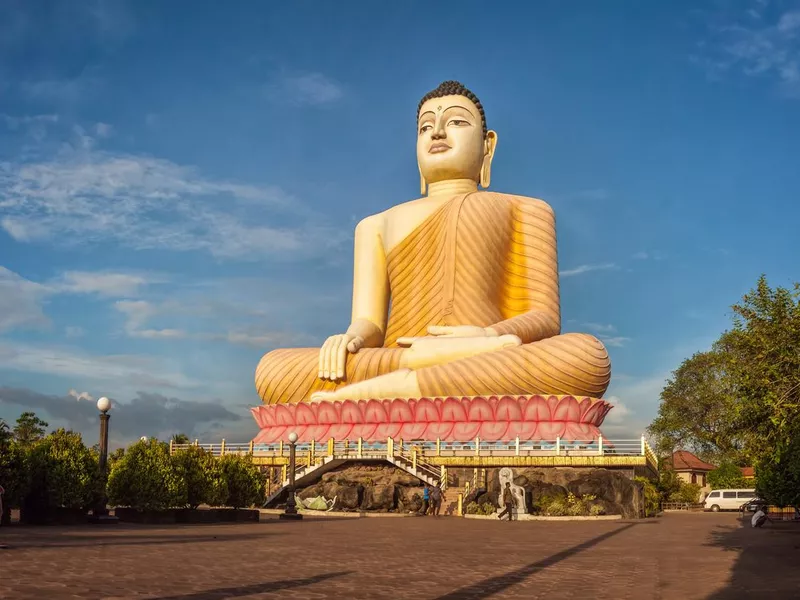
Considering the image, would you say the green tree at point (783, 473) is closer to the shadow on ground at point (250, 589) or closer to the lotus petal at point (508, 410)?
the shadow on ground at point (250, 589)

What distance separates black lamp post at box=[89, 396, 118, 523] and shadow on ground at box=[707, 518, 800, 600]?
9858 mm

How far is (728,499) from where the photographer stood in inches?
1329

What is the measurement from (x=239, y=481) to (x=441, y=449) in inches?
352

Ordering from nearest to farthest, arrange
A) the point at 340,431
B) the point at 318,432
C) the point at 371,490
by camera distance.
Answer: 1. the point at 371,490
2. the point at 340,431
3. the point at 318,432

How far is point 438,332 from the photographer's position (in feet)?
93.0

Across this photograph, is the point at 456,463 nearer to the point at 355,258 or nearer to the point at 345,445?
the point at 345,445

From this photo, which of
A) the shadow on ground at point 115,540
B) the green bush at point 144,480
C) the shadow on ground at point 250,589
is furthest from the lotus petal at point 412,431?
the shadow on ground at point 250,589

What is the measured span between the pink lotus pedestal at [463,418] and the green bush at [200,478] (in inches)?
418

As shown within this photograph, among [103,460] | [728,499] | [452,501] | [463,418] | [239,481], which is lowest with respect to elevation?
[728,499]

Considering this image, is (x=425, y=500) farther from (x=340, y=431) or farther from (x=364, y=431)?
(x=340, y=431)

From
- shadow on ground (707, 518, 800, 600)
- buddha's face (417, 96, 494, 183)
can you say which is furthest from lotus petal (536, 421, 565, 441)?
buddha's face (417, 96, 494, 183)

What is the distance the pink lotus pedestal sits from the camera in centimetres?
2630

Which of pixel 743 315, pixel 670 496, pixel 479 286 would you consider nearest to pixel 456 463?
pixel 479 286

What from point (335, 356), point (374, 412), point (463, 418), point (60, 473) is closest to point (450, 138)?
point (335, 356)
